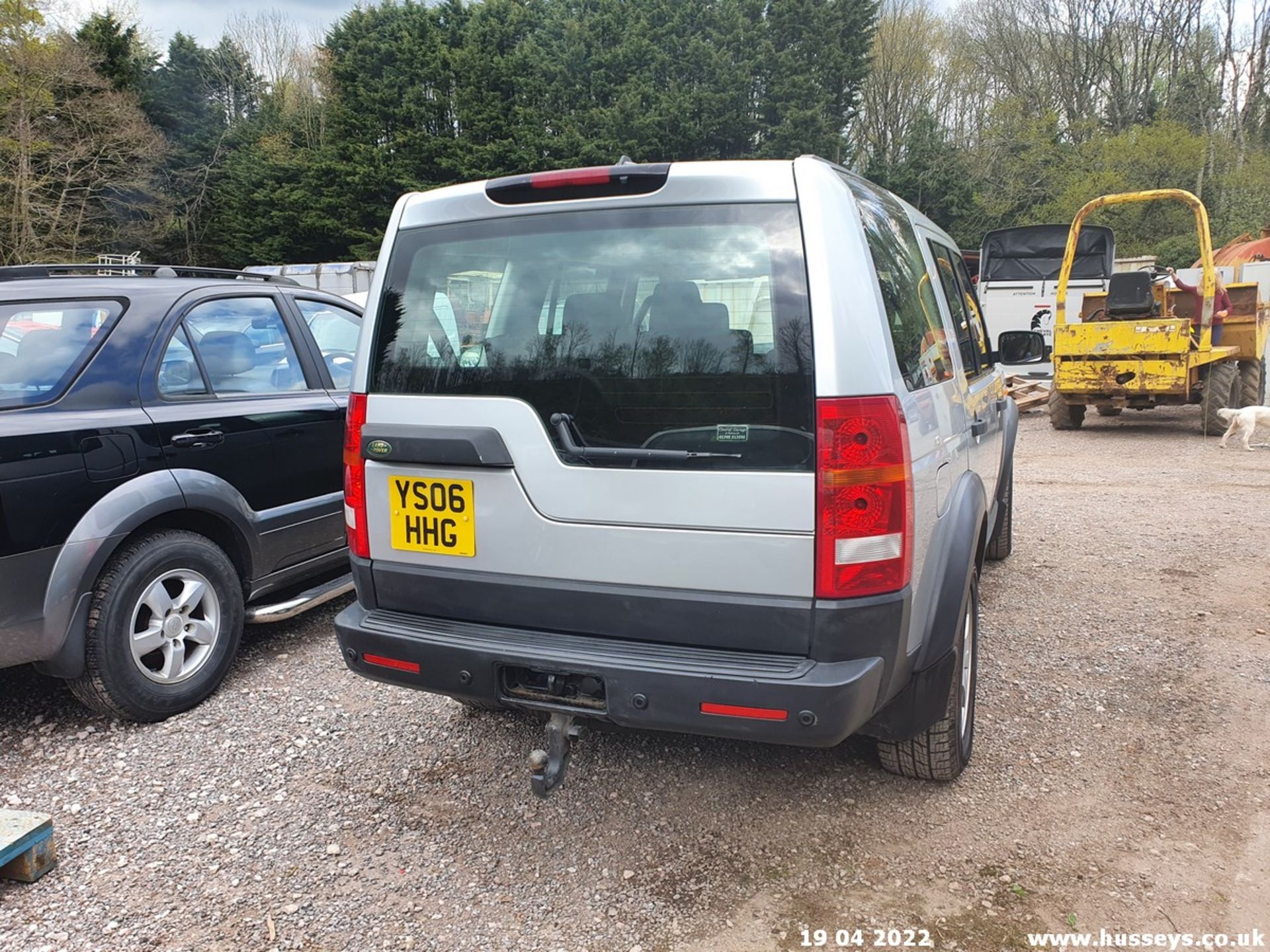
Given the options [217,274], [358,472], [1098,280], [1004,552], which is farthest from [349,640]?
[1098,280]

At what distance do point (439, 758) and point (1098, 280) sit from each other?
1472 centimetres

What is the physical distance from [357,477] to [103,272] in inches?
81.9

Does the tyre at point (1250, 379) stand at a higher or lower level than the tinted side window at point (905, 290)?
lower

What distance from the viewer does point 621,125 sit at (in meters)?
32.1

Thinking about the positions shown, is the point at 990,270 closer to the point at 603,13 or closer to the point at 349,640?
the point at 349,640

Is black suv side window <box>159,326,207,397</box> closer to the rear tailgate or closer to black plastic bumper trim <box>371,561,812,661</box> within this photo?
the rear tailgate

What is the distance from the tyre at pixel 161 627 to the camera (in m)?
3.09

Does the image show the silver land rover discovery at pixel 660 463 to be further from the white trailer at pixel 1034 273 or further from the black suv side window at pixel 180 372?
the white trailer at pixel 1034 273

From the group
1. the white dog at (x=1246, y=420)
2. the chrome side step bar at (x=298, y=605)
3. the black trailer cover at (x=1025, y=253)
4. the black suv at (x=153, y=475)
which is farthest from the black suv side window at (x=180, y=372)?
the black trailer cover at (x=1025, y=253)

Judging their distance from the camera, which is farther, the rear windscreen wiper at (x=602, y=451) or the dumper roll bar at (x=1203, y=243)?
the dumper roll bar at (x=1203, y=243)

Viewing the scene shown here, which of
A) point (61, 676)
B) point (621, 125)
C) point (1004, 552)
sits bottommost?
point (1004, 552)

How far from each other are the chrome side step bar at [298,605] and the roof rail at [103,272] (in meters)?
1.52

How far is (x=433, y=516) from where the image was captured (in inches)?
95.5

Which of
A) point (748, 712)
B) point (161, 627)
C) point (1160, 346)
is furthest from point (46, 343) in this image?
point (1160, 346)
